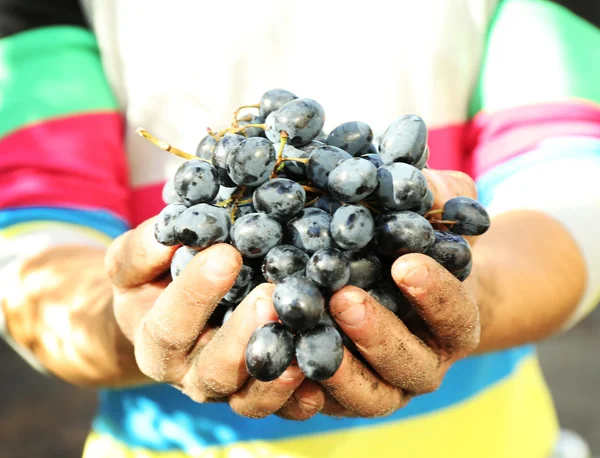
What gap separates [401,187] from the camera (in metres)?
0.79

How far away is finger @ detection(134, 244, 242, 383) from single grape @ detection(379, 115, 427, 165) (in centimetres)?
26

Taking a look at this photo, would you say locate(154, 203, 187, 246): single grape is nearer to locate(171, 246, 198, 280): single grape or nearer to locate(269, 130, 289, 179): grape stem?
locate(171, 246, 198, 280): single grape

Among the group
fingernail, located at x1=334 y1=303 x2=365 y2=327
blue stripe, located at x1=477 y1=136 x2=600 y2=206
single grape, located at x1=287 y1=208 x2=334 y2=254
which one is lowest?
blue stripe, located at x1=477 y1=136 x2=600 y2=206

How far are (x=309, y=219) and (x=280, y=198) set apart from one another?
57 mm

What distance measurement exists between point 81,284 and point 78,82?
48cm

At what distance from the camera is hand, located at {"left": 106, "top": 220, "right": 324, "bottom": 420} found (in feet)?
2.61

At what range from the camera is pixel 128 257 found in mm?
953

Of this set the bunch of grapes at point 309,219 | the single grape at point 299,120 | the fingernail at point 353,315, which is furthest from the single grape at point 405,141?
the fingernail at point 353,315

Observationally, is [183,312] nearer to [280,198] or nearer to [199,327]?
[199,327]

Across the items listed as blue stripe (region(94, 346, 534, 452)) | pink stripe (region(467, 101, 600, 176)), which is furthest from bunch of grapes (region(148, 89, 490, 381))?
pink stripe (region(467, 101, 600, 176))

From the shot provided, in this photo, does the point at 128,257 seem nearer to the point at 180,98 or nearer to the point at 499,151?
the point at 180,98

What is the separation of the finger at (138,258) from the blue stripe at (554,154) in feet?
2.58

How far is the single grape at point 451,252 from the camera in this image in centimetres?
84

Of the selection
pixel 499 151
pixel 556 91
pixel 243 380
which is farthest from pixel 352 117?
pixel 243 380
